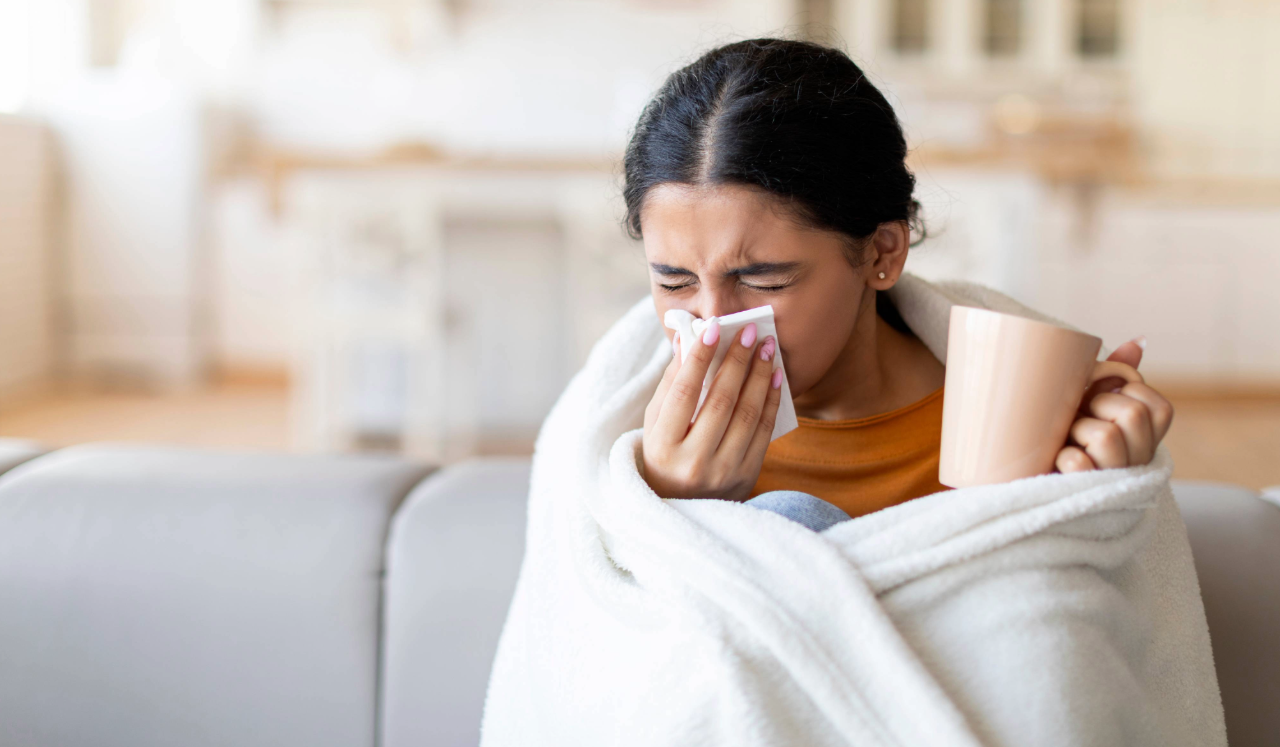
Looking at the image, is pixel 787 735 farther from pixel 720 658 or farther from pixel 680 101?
pixel 680 101

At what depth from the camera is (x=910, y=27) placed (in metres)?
5.14

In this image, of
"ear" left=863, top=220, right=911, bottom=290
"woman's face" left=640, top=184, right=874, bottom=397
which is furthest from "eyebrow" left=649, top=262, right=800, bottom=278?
"ear" left=863, top=220, right=911, bottom=290

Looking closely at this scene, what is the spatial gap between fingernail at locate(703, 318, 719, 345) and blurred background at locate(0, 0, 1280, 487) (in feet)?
8.07

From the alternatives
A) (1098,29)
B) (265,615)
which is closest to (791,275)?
(265,615)

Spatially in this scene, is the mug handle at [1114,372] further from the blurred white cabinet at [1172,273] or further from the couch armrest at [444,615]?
the blurred white cabinet at [1172,273]

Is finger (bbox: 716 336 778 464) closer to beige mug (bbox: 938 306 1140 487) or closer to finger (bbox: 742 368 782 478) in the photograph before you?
→ finger (bbox: 742 368 782 478)

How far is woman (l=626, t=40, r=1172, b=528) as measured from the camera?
73cm

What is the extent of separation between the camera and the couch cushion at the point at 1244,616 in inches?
33.4

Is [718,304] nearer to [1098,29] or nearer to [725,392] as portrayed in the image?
[725,392]

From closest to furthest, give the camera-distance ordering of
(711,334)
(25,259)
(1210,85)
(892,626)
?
(892,626) < (711,334) < (25,259) < (1210,85)

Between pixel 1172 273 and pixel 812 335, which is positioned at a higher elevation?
pixel 812 335

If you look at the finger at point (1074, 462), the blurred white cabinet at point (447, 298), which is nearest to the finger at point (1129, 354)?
the finger at point (1074, 462)

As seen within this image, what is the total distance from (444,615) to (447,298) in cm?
274

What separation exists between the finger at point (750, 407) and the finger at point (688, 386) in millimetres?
32
